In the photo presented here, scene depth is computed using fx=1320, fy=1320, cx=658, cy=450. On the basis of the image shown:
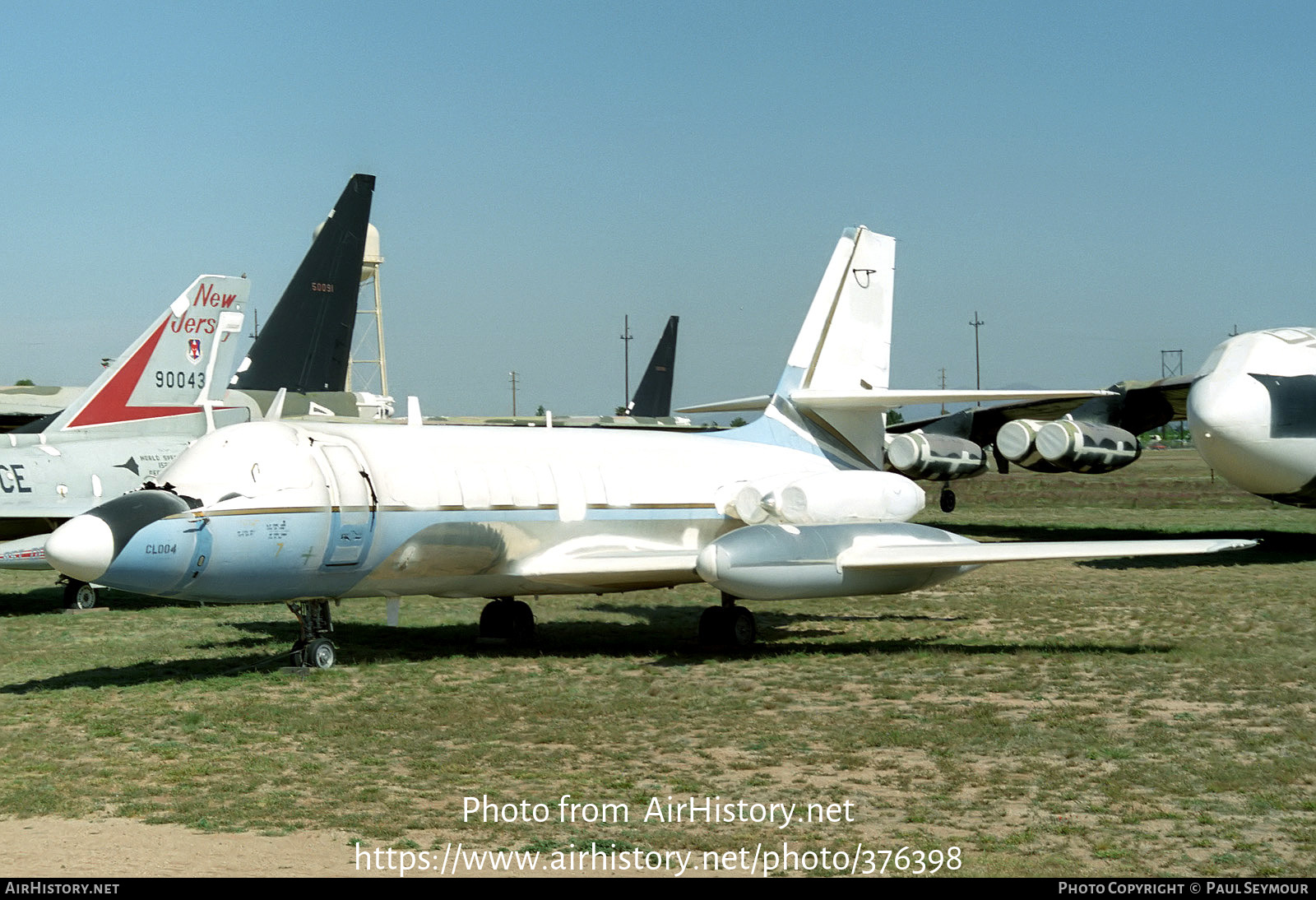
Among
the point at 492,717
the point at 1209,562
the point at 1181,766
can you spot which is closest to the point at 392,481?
the point at 492,717

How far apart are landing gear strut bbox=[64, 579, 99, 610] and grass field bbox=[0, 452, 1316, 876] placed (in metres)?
0.42

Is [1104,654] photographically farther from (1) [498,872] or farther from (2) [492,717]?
(1) [498,872]

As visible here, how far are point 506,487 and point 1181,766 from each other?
23.7 feet

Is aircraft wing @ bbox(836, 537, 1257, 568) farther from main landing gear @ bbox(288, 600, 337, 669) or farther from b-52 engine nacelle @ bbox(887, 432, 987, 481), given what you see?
b-52 engine nacelle @ bbox(887, 432, 987, 481)

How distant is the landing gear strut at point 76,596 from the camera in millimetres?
18969

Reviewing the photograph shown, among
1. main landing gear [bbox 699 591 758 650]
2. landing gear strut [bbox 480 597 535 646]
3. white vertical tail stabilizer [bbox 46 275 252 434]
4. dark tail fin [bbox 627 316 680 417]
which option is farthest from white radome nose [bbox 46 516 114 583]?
dark tail fin [bbox 627 316 680 417]

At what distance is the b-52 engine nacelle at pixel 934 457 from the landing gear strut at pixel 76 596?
1672 cm

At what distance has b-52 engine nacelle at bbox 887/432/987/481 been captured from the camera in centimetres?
2878

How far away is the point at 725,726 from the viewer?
10.5 meters

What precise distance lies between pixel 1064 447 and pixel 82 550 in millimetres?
20061

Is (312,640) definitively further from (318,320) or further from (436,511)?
(318,320)

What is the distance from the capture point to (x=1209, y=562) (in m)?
24.5

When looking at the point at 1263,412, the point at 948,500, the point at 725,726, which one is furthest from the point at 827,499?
the point at 948,500

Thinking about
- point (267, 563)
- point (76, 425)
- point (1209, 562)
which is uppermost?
point (76, 425)
